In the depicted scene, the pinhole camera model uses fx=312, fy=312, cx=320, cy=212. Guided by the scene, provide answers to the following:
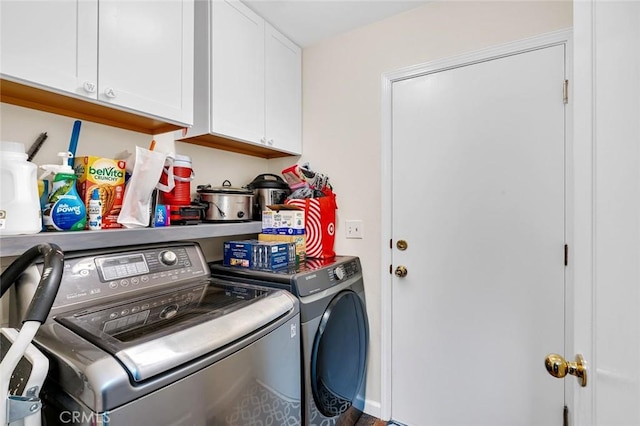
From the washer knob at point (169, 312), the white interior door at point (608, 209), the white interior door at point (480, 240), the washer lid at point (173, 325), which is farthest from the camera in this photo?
the white interior door at point (480, 240)

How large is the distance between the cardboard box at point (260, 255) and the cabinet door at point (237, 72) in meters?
0.59

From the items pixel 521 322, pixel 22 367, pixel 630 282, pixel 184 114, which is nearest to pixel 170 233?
pixel 184 114

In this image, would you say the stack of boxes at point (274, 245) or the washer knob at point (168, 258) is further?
the stack of boxes at point (274, 245)

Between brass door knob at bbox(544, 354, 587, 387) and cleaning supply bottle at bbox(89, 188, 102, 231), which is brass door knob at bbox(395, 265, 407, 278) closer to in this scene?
brass door knob at bbox(544, 354, 587, 387)

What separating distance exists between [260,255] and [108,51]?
1019 millimetres

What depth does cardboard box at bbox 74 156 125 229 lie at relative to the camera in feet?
3.88

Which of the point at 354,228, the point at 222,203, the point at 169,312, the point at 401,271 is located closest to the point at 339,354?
the point at 401,271

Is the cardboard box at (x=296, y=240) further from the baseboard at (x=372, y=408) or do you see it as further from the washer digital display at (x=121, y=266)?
the baseboard at (x=372, y=408)

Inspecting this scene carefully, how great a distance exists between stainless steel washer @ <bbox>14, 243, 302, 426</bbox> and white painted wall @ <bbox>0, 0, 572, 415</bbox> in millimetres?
635

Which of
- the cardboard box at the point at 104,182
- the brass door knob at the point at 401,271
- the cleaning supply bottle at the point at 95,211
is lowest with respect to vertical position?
the brass door knob at the point at 401,271

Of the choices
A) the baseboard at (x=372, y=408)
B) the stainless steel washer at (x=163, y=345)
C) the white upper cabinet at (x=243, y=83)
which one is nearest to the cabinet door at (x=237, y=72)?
the white upper cabinet at (x=243, y=83)

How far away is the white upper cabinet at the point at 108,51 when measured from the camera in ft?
3.12
